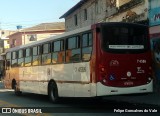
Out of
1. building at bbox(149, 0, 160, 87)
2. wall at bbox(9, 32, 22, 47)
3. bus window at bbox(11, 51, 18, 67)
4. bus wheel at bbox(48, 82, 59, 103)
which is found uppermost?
wall at bbox(9, 32, 22, 47)

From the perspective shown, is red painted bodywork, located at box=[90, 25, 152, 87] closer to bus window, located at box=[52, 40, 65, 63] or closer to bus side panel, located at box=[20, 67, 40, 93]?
bus window, located at box=[52, 40, 65, 63]

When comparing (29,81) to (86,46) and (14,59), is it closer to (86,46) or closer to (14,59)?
(14,59)

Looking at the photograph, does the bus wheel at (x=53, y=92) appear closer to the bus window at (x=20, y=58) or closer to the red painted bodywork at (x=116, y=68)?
the red painted bodywork at (x=116, y=68)

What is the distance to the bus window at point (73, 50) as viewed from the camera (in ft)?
52.2

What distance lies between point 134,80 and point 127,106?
5.51ft

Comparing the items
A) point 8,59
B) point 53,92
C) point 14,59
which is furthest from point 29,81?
point 8,59

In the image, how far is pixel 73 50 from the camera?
16312 millimetres

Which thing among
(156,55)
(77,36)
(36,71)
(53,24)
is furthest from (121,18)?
(53,24)

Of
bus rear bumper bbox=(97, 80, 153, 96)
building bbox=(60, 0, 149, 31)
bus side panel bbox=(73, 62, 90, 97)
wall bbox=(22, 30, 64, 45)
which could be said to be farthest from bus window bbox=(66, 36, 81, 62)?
wall bbox=(22, 30, 64, 45)

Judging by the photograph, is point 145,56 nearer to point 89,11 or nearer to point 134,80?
point 134,80

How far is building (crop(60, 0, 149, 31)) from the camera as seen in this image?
23656 mm

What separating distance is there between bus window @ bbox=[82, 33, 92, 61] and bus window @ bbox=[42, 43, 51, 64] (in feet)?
12.5

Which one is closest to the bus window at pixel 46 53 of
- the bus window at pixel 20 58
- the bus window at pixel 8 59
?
the bus window at pixel 20 58

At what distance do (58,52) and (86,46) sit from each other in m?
2.91
